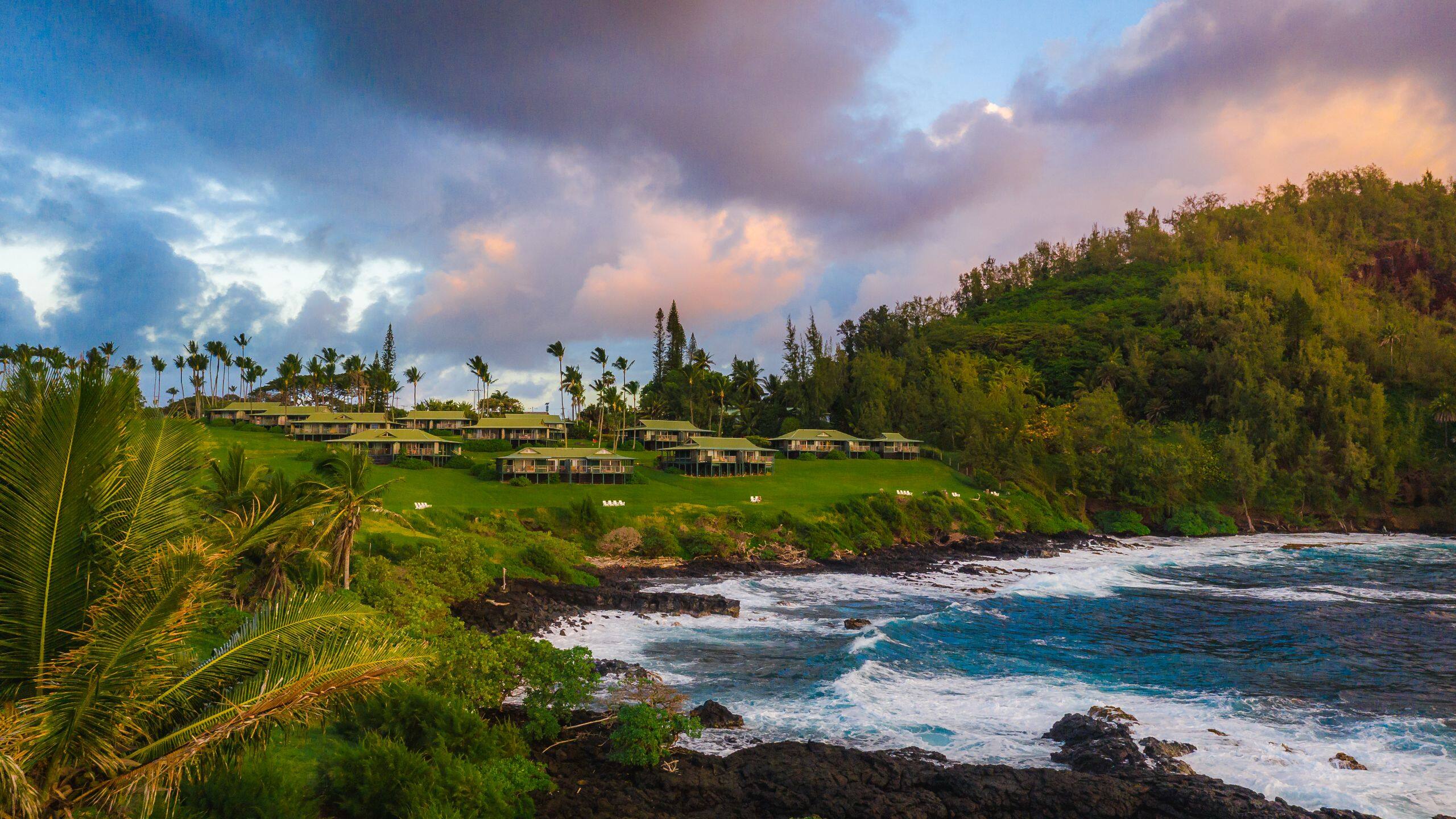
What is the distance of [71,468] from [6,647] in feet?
6.12

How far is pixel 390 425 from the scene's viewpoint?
99.1 meters

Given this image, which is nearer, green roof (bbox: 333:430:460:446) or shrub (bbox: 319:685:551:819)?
shrub (bbox: 319:685:551:819)

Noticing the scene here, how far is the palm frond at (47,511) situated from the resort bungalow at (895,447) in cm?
9125

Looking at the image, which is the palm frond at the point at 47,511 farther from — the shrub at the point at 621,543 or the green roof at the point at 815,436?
the green roof at the point at 815,436

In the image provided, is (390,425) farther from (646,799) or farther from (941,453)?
(646,799)

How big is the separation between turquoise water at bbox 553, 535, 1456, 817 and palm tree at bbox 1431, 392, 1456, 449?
170ft

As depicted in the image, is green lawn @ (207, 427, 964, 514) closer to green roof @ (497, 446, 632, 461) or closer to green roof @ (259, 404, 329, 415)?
green roof @ (497, 446, 632, 461)

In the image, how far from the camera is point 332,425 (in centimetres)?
9419

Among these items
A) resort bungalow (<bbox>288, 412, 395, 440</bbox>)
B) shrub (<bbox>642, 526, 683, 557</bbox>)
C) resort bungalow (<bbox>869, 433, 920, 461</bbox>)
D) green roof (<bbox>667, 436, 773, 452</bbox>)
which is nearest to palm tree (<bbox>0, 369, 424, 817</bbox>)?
shrub (<bbox>642, 526, 683, 557</bbox>)

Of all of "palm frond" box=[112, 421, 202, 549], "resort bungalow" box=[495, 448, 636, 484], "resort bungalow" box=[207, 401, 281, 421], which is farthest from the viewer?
"resort bungalow" box=[207, 401, 281, 421]

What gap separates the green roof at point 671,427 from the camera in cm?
9700

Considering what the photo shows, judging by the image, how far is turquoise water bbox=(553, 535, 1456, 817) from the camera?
18516 mm

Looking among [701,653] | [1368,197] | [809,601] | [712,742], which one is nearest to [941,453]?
[809,601]

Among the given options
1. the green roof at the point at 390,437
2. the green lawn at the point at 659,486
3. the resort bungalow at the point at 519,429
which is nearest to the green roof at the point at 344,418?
the green lawn at the point at 659,486
